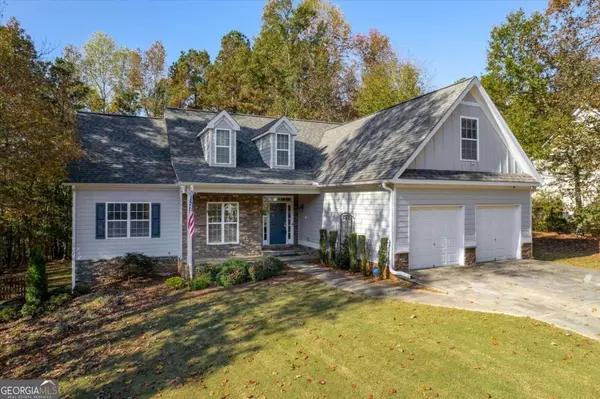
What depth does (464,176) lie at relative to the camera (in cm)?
1294

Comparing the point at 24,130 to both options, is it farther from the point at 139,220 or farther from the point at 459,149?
the point at 459,149

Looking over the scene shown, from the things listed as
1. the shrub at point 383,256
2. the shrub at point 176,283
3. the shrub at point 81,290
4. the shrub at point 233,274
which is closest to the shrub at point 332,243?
the shrub at point 383,256

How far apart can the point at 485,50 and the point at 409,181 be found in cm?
2601

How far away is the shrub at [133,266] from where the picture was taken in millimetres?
13461

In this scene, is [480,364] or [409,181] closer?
[480,364]

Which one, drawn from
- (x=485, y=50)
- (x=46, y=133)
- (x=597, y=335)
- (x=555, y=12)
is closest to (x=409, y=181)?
(x=597, y=335)

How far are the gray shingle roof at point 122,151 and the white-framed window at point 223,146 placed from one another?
2.03 metres

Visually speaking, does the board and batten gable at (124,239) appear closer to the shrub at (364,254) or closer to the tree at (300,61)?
the shrub at (364,254)

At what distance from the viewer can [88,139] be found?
15.4 m

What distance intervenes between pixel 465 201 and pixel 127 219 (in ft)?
41.3

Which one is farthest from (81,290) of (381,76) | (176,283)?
(381,76)

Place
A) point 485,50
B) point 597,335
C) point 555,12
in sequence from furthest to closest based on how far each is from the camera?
point 485,50 < point 555,12 < point 597,335

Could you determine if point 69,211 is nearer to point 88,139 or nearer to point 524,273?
point 88,139

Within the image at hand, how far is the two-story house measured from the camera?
12430 mm
